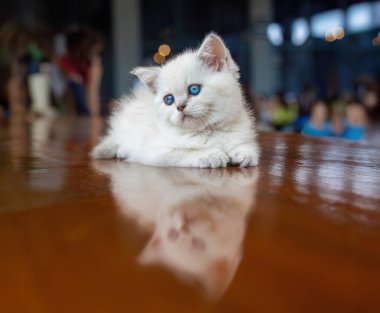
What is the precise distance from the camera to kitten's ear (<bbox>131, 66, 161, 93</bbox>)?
97 centimetres

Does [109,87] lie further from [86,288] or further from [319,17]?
[86,288]

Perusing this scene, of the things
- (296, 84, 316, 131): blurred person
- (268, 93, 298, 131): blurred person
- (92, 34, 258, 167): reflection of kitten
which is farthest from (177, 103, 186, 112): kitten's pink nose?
(296, 84, 316, 131): blurred person

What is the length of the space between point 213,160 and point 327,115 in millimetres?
3521

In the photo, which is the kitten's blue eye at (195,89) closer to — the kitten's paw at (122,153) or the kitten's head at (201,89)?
the kitten's head at (201,89)

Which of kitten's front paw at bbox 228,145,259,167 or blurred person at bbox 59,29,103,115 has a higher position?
blurred person at bbox 59,29,103,115

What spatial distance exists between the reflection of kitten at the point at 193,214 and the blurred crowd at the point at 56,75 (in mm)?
3240

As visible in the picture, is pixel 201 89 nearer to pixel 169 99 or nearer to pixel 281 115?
pixel 169 99

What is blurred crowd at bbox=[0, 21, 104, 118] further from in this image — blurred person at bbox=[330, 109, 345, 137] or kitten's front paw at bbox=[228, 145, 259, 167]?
kitten's front paw at bbox=[228, 145, 259, 167]

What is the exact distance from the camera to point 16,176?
2.51 feet

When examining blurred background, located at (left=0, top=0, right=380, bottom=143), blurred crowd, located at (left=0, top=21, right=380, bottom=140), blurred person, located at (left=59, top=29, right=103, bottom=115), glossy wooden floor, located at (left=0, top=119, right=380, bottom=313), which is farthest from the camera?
blurred background, located at (left=0, top=0, right=380, bottom=143)

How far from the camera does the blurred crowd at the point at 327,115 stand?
344 centimetres

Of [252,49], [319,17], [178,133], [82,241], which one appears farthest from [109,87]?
[82,241]

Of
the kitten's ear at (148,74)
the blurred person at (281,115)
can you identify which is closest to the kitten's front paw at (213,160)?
the kitten's ear at (148,74)

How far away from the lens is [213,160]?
0.84 m
